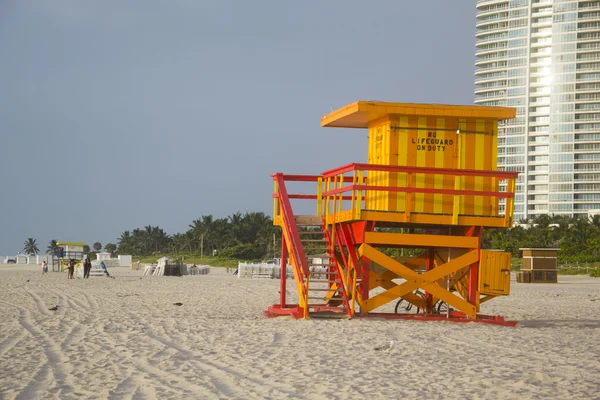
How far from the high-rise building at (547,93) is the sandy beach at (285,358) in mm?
130950

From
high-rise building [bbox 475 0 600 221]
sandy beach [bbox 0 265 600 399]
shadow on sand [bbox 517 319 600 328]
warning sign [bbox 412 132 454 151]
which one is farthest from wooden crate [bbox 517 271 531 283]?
high-rise building [bbox 475 0 600 221]

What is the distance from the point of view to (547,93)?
14675cm

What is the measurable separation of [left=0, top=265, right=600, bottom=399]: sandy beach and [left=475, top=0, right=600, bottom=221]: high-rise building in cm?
13095

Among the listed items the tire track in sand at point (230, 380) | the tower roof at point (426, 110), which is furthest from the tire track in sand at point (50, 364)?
the tower roof at point (426, 110)

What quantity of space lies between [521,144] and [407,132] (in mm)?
137745

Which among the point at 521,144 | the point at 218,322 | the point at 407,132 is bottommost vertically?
the point at 218,322

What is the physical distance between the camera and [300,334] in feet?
41.7

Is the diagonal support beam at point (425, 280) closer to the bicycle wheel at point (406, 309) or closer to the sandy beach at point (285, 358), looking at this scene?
the sandy beach at point (285, 358)

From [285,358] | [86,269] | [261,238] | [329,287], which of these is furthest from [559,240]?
[285,358]

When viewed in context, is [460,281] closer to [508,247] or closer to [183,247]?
[508,247]

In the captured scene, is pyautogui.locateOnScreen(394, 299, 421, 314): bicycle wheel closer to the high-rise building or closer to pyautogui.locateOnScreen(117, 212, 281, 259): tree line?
pyautogui.locateOnScreen(117, 212, 281, 259): tree line

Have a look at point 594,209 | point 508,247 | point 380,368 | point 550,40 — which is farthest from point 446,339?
point 550,40

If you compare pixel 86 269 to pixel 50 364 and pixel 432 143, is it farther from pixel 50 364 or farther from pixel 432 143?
pixel 50 364

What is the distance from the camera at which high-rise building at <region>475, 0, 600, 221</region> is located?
465ft
